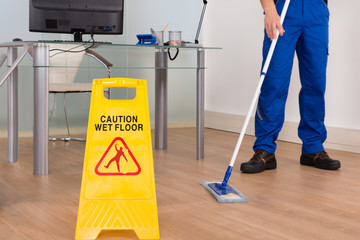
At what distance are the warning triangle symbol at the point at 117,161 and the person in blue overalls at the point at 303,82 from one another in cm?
119

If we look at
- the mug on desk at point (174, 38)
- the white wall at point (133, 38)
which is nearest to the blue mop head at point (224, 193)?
the mug on desk at point (174, 38)

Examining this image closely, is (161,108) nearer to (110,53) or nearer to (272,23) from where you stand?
(110,53)

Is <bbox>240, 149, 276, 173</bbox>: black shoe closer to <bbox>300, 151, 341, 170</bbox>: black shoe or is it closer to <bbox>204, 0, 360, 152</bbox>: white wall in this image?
<bbox>300, 151, 341, 170</bbox>: black shoe

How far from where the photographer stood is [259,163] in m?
2.87

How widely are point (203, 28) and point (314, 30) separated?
2.49 m

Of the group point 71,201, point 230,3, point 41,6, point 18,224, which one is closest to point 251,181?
point 71,201

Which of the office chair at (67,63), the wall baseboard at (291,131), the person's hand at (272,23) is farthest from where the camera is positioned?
the wall baseboard at (291,131)

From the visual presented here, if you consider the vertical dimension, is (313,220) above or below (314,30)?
below

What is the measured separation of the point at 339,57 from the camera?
12.5 feet

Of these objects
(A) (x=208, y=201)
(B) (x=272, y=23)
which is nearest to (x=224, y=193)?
(A) (x=208, y=201)

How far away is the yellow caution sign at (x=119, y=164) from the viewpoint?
175 centimetres

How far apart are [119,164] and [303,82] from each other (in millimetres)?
1650

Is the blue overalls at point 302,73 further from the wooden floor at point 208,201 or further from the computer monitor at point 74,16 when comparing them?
the computer monitor at point 74,16

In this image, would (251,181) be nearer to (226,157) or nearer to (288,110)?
(226,157)
